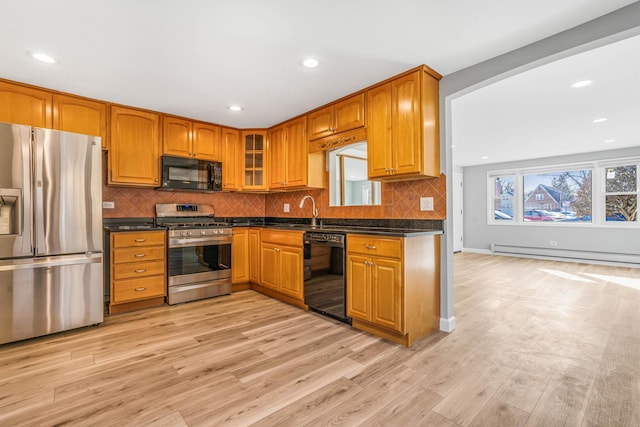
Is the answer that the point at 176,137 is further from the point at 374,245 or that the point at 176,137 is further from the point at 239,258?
the point at 374,245

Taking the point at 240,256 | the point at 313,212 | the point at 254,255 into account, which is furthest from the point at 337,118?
the point at 240,256

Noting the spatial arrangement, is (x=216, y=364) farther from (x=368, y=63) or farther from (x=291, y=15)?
(x=368, y=63)

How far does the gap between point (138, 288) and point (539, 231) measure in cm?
790

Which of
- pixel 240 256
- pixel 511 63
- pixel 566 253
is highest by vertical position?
pixel 511 63

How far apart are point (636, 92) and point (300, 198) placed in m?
4.04

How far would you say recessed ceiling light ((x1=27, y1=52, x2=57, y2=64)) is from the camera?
2.36m

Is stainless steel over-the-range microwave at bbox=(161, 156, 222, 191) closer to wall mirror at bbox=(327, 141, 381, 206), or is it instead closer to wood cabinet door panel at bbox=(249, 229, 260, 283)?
wood cabinet door panel at bbox=(249, 229, 260, 283)

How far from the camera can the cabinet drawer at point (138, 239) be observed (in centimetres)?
321

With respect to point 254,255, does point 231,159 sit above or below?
above

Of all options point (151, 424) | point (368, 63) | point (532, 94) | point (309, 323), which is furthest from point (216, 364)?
point (532, 94)

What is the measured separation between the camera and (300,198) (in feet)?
14.5

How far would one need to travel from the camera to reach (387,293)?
253cm

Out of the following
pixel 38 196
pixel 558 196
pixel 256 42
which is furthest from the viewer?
pixel 558 196

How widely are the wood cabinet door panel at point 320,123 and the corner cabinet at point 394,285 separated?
54.2 inches
